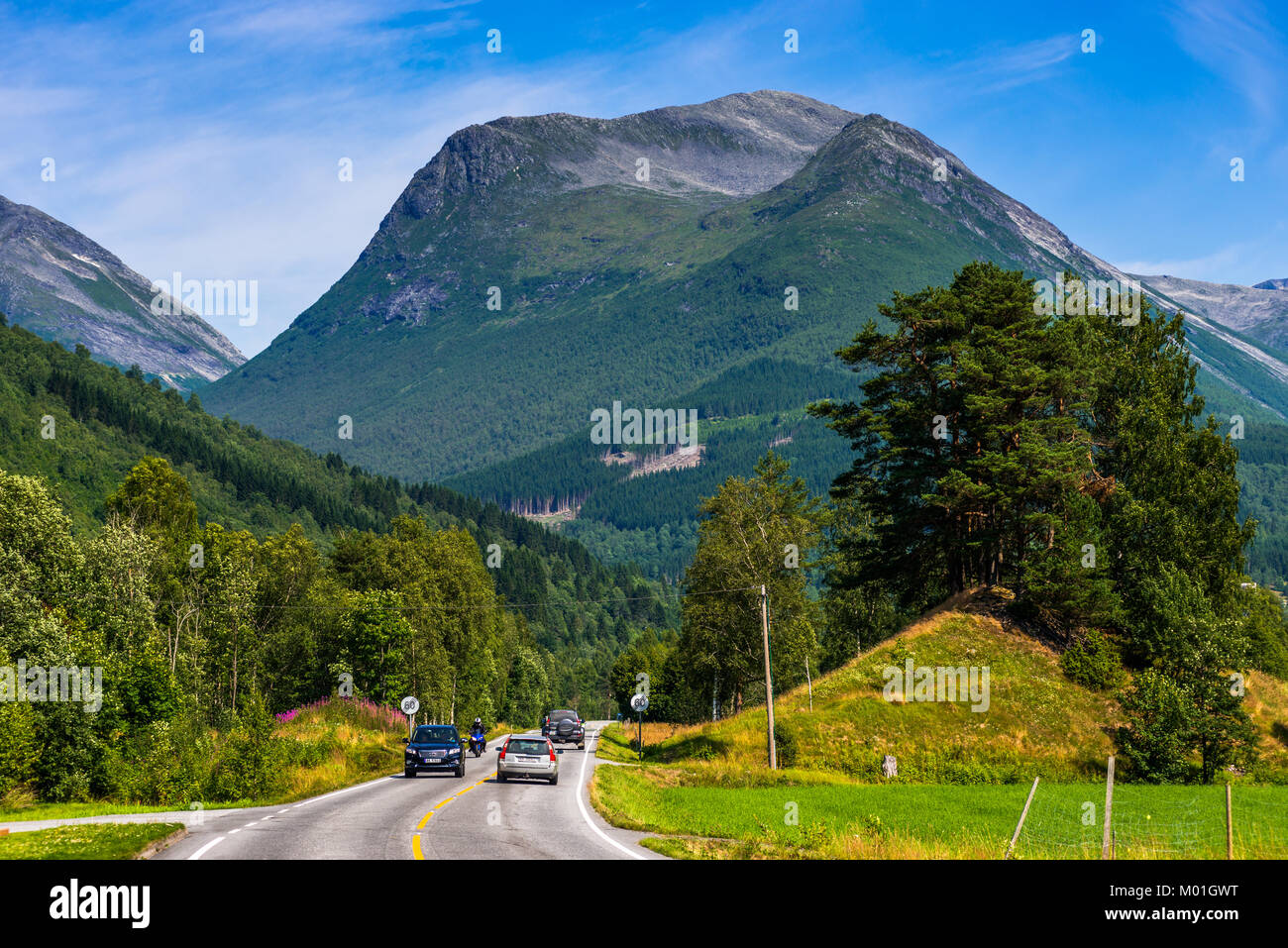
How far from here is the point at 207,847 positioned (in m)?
18.2

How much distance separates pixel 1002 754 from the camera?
2050 inches

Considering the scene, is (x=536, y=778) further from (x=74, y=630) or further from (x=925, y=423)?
(x=925, y=423)

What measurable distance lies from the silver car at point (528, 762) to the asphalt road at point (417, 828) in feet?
11.1

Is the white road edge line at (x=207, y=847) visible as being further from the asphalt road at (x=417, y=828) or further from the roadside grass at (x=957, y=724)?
the roadside grass at (x=957, y=724)

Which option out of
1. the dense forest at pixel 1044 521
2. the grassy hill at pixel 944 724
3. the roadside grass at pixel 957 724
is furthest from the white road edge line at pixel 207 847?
the dense forest at pixel 1044 521

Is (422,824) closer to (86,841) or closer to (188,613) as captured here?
(86,841)

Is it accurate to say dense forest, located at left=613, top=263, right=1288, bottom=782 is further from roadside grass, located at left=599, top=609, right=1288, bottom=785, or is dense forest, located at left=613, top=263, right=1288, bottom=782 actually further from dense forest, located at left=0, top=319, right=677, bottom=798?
dense forest, located at left=0, top=319, right=677, bottom=798

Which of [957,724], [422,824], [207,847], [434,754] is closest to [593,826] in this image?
[422,824]

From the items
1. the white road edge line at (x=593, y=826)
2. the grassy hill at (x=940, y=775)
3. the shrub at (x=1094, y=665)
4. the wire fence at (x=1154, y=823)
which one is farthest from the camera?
the shrub at (x=1094, y=665)

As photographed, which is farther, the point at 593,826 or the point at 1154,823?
the point at 1154,823

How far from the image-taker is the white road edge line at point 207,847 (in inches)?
663

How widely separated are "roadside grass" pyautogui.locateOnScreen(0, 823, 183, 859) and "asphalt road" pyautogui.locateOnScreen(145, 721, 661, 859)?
62cm

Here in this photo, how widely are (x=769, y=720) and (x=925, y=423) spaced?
80.7 ft

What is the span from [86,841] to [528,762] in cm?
2188
